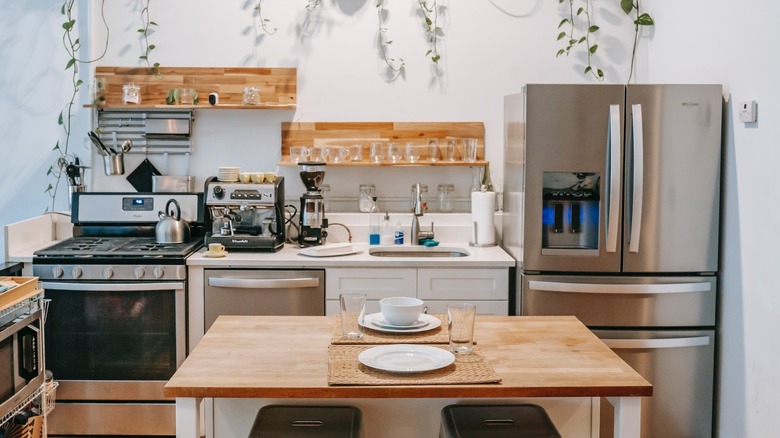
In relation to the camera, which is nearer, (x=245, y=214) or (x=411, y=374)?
(x=411, y=374)

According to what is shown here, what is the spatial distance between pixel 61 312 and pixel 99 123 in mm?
1240

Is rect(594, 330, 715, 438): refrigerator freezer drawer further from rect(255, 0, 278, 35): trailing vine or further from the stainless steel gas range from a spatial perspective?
rect(255, 0, 278, 35): trailing vine

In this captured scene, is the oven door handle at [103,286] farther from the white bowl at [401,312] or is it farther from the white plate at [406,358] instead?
the white plate at [406,358]

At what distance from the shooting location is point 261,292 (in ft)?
12.3

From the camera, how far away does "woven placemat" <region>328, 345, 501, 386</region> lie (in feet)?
6.21

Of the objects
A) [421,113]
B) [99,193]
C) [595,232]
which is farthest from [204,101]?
[595,232]

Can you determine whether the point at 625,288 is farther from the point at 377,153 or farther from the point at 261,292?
the point at 261,292

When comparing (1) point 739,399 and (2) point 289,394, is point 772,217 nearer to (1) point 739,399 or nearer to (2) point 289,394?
(1) point 739,399

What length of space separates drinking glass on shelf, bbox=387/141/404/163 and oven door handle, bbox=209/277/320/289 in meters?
0.97

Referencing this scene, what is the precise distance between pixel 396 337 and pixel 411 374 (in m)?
0.33

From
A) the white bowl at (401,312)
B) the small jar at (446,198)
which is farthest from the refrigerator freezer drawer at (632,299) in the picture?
the white bowl at (401,312)

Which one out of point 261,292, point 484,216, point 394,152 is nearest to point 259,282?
point 261,292

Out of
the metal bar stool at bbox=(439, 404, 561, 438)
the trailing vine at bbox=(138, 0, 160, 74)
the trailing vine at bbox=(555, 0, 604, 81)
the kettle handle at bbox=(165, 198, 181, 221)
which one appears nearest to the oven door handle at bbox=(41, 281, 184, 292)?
the kettle handle at bbox=(165, 198, 181, 221)

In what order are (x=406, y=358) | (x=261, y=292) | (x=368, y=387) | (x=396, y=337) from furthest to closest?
(x=261, y=292) → (x=396, y=337) → (x=406, y=358) → (x=368, y=387)
